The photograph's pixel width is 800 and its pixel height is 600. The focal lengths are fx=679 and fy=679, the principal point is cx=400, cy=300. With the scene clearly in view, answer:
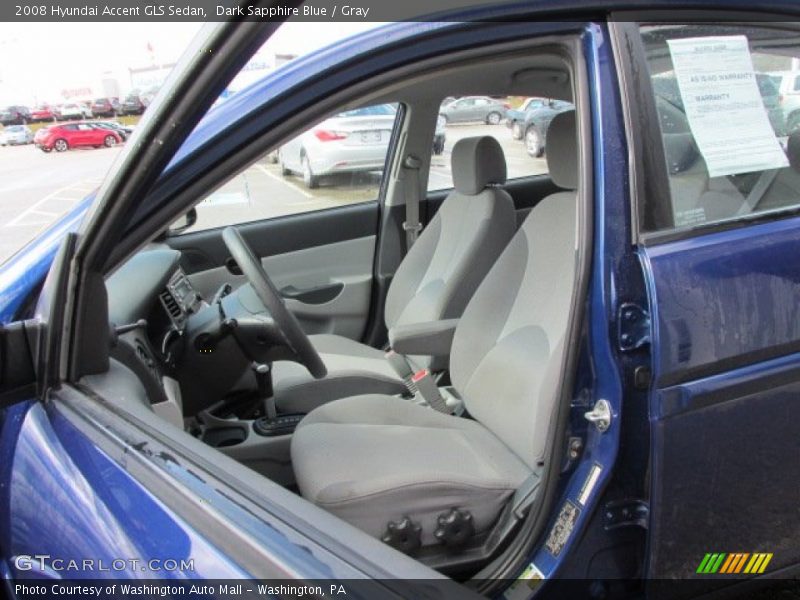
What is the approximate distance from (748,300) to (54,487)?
1320mm

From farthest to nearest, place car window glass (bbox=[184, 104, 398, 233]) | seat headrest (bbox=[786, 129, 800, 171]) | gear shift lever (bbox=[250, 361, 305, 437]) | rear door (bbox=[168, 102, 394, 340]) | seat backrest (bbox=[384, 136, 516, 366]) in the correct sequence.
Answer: rear door (bbox=[168, 102, 394, 340]), car window glass (bbox=[184, 104, 398, 233]), seat backrest (bbox=[384, 136, 516, 366]), gear shift lever (bbox=[250, 361, 305, 437]), seat headrest (bbox=[786, 129, 800, 171])

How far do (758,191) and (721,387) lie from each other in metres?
0.46

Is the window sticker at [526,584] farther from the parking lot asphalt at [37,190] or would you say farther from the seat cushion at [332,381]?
the parking lot asphalt at [37,190]

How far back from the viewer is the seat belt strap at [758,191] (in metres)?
1.46

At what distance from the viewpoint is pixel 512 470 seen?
1.81 meters

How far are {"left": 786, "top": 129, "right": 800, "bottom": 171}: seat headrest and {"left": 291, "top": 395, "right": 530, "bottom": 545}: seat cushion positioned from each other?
0.99 m

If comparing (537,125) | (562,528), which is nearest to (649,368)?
(562,528)

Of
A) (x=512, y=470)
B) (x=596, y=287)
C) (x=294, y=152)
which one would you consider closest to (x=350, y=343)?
(x=294, y=152)

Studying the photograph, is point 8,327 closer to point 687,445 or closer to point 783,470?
point 687,445

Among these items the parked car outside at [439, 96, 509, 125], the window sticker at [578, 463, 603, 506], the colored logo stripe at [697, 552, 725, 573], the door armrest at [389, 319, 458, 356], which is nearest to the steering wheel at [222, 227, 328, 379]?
the door armrest at [389, 319, 458, 356]

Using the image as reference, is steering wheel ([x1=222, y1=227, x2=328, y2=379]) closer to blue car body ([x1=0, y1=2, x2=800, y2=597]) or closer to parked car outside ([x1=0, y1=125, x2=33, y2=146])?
blue car body ([x1=0, y1=2, x2=800, y2=597])

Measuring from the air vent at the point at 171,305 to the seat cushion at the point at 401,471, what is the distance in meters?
0.54

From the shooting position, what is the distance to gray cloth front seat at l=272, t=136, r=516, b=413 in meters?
2.66

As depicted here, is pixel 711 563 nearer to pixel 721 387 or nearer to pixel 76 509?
pixel 721 387
